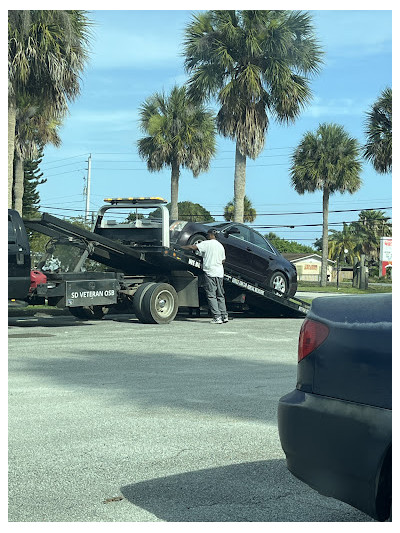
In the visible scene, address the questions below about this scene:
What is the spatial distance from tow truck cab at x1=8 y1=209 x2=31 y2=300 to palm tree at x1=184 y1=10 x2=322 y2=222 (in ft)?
48.3

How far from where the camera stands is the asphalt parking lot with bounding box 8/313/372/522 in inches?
175

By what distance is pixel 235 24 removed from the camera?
27438mm

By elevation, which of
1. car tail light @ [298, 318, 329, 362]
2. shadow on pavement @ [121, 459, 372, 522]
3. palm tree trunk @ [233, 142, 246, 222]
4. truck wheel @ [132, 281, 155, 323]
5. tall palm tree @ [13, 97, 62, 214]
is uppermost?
tall palm tree @ [13, 97, 62, 214]

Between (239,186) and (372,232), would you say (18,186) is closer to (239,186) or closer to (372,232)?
(239,186)

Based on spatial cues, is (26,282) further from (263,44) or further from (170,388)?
(263,44)

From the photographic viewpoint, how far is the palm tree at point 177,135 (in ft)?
121

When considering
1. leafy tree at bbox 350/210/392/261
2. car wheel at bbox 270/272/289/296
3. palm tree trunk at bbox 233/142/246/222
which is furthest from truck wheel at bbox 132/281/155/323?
leafy tree at bbox 350/210/392/261

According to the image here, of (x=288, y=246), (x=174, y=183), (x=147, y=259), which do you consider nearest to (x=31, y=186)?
(x=174, y=183)

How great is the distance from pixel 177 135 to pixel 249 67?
9901mm

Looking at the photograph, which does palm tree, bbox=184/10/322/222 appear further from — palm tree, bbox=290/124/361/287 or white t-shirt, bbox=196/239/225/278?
palm tree, bbox=290/124/361/287
